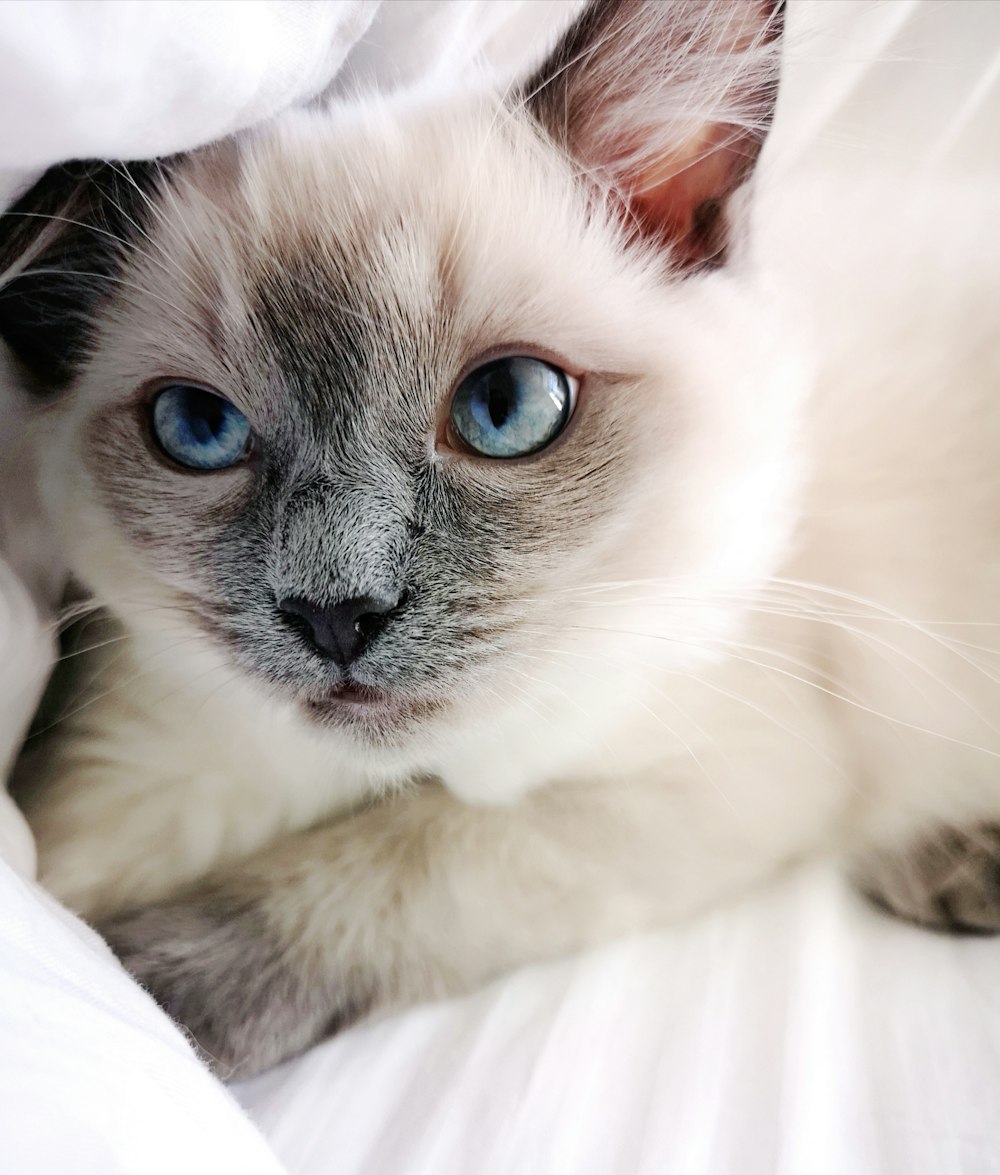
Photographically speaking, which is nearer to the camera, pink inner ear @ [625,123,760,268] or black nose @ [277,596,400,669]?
black nose @ [277,596,400,669]

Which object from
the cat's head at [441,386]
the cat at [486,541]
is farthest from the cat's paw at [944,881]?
the cat's head at [441,386]

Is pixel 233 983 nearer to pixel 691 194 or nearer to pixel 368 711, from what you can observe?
pixel 368 711

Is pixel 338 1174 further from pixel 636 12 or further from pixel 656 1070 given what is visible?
pixel 636 12

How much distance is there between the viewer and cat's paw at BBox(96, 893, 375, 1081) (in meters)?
0.75

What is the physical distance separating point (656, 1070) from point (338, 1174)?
24cm

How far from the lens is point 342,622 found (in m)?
0.67

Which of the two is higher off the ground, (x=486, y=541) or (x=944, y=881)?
(x=486, y=541)

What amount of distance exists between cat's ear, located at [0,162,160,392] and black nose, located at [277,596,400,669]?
353mm

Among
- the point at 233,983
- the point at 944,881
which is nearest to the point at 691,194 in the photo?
the point at 944,881

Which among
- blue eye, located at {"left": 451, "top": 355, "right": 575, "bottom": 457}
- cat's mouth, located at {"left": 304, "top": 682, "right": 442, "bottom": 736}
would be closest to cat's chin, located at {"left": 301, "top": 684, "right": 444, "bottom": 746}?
cat's mouth, located at {"left": 304, "top": 682, "right": 442, "bottom": 736}

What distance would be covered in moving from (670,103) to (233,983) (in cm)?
81

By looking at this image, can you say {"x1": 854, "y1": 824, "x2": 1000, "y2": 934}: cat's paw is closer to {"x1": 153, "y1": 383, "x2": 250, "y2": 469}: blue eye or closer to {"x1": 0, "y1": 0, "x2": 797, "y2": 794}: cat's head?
{"x1": 0, "y1": 0, "x2": 797, "y2": 794}: cat's head

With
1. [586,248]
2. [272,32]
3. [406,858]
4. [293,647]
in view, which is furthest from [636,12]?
[406,858]

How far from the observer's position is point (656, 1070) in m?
0.71
